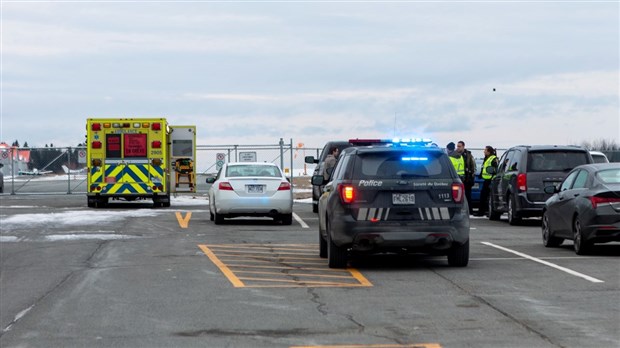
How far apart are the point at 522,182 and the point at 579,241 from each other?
7972 millimetres

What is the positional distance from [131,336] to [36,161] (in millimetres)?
78117

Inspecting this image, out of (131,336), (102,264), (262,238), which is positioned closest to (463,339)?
(131,336)

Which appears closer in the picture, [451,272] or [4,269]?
[451,272]

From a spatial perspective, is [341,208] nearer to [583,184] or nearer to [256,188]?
[583,184]

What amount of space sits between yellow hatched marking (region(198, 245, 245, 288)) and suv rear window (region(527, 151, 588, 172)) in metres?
8.84

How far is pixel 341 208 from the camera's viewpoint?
1548 centimetres

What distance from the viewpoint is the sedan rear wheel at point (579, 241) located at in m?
17.5

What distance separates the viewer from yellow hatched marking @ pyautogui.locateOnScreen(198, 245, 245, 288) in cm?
1425

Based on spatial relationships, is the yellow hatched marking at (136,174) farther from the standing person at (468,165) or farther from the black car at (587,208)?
the black car at (587,208)

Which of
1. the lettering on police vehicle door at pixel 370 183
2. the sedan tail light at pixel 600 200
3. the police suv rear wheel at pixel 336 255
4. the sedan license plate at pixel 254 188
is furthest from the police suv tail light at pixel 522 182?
the lettering on police vehicle door at pixel 370 183

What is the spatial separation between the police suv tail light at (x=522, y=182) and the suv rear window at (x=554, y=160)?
20 centimetres

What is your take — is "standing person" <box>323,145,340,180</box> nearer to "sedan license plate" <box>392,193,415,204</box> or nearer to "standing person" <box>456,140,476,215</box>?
"standing person" <box>456,140,476,215</box>

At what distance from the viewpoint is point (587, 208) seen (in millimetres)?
17359

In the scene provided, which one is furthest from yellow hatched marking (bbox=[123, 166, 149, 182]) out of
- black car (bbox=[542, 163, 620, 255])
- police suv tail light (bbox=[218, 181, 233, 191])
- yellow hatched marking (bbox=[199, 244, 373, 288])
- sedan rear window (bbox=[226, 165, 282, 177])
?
black car (bbox=[542, 163, 620, 255])
